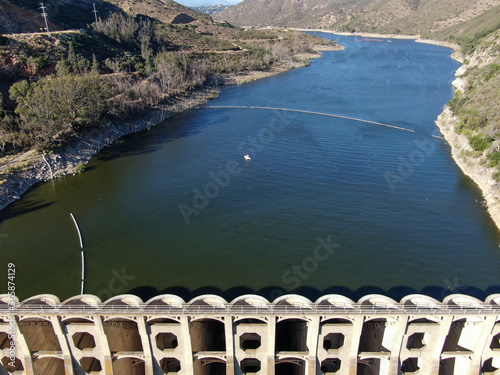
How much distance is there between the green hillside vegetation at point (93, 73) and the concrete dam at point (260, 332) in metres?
31.2

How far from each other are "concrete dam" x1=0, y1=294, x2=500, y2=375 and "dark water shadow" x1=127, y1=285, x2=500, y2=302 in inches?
131

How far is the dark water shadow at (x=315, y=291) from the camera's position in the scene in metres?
25.5

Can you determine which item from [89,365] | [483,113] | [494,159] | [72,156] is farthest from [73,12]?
[494,159]

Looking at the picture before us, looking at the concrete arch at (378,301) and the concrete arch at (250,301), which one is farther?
the concrete arch at (250,301)

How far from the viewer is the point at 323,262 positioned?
2836 cm

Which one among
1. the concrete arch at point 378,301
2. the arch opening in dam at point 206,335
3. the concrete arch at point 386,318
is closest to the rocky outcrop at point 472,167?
the concrete arch at point 378,301

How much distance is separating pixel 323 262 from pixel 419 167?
25.3 m

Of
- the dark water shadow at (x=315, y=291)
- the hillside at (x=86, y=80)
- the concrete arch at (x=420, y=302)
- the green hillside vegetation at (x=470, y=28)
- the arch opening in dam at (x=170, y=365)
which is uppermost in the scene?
the green hillside vegetation at (x=470, y=28)

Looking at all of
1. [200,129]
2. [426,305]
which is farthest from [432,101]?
[426,305]

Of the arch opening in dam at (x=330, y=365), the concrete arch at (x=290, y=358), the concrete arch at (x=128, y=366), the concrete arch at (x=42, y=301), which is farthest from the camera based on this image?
the arch opening in dam at (x=330, y=365)

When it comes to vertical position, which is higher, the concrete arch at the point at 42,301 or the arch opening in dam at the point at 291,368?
the concrete arch at the point at 42,301

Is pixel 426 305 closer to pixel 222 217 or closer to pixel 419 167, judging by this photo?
pixel 222 217

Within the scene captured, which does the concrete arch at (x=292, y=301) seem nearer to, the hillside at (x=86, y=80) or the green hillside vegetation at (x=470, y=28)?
the hillside at (x=86, y=80)

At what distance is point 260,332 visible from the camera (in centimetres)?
A: 2022
